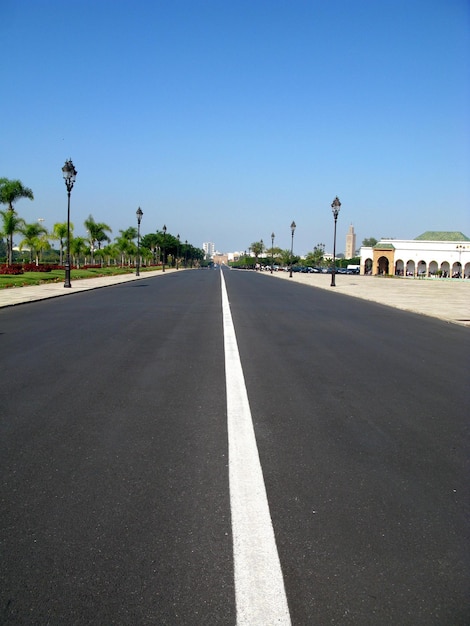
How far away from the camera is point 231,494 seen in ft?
11.7

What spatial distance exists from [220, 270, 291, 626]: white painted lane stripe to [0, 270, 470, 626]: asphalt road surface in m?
0.01

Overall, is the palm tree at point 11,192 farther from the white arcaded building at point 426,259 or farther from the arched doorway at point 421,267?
the arched doorway at point 421,267

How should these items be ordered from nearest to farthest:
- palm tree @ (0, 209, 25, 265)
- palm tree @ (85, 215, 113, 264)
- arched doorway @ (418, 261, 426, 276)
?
palm tree @ (0, 209, 25, 265) → palm tree @ (85, 215, 113, 264) → arched doorway @ (418, 261, 426, 276)

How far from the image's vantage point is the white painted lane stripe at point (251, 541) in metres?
2.44

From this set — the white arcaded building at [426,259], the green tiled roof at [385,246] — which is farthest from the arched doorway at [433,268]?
the green tiled roof at [385,246]

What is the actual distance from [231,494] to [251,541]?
0.59 meters

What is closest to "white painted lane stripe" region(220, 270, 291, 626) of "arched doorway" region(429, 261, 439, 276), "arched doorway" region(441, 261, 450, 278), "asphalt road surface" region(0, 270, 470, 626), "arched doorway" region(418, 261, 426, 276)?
"asphalt road surface" region(0, 270, 470, 626)

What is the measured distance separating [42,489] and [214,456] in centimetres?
134

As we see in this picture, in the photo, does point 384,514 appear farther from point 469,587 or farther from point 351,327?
point 351,327

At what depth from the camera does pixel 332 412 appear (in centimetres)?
562

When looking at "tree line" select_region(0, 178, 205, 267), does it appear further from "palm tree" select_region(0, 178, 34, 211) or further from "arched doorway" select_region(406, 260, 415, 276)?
"arched doorway" select_region(406, 260, 415, 276)

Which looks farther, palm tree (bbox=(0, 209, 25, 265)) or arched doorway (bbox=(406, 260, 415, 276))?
arched doorway (bbox=(406, 260, 415, 276))

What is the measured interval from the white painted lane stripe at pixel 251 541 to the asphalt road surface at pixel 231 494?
0.01m

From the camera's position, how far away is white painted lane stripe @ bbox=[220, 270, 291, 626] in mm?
2438
